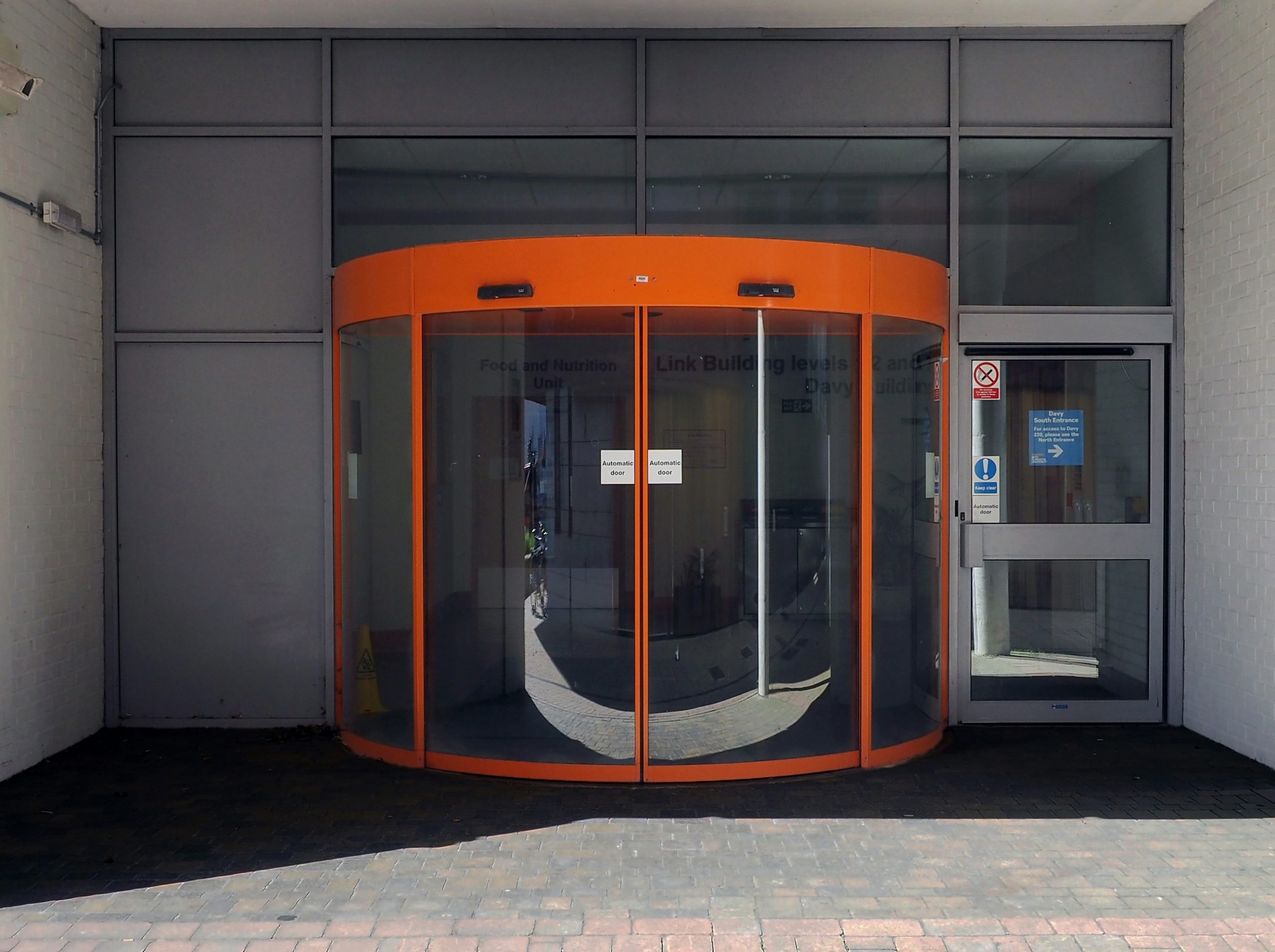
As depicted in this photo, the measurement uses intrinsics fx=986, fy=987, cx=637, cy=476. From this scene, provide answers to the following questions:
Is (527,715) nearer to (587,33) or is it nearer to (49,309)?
(49,309)

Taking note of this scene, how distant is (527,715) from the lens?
16.7ft

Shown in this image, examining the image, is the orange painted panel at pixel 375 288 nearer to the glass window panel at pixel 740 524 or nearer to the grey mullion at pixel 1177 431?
the glass window panel at pixel 740 524

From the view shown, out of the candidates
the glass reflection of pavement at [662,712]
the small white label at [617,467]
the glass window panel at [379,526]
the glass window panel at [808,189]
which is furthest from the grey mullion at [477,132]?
the glass reflection of pavement at [662,712]

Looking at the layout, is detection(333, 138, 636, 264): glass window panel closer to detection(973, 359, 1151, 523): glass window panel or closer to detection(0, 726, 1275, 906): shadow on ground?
detection(973, 359, 1151, 523): glass window panel

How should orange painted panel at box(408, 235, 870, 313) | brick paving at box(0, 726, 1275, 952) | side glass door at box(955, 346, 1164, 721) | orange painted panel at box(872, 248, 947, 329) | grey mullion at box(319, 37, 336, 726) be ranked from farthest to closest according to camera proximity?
side glass door at box(955, 346, 1164, 721), grey mullion at box(319, 37, 336, 726), orange painted panel at box(872, 248, 947, 329), orange painted panel at box(408, 235, 870, 313), brick paving at box(0, 726, 1275, 952)

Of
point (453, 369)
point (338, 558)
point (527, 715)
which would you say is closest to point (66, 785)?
point (338, 558)

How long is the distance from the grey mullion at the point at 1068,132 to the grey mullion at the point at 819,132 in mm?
254

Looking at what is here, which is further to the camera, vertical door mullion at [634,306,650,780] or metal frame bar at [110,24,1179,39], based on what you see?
metal frame bar at [110,24,1179,39]

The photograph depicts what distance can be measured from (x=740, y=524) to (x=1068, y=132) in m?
3.52

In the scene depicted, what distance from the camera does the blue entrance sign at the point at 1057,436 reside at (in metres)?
6.22

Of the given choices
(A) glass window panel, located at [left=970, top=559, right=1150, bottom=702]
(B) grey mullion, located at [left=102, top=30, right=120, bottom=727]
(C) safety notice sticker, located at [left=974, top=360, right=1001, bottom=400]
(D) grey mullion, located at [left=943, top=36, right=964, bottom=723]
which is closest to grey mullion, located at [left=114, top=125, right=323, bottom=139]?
(B) grey mullion, located at [left=102, top=30, right=120, bottom=727]

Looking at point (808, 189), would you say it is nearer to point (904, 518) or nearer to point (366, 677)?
point (904, 518)

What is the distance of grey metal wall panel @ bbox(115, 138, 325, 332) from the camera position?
6176 mm

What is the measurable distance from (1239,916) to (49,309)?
643cm
